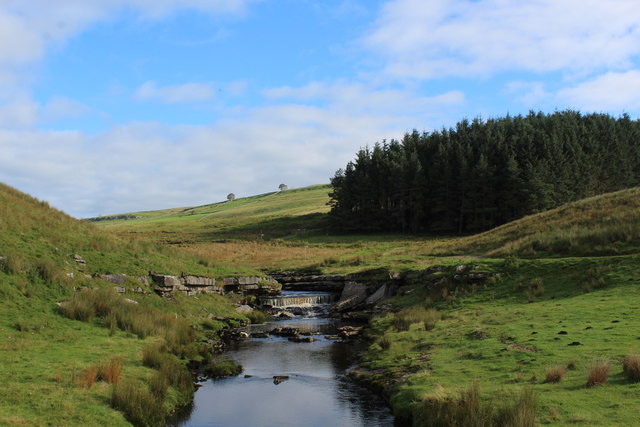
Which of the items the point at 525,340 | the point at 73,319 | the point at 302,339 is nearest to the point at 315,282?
the point at 302,339

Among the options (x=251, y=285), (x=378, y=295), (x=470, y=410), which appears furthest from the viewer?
(x=251, y=285)

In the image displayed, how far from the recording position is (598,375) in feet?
42.1

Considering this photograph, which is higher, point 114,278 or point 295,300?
point 114,278

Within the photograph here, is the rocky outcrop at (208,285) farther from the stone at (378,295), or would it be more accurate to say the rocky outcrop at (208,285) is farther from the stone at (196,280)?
the stone at (378,295)

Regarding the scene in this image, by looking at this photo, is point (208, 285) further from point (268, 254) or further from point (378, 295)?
point (268, 254)

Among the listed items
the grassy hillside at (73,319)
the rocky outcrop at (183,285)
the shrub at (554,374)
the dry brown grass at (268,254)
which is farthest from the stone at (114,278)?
the dry brown grass at (268,254)

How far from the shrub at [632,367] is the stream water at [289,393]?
6.86m

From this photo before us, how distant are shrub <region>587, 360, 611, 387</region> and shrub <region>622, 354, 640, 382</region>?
41cm

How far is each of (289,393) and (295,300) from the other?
74.4 feet

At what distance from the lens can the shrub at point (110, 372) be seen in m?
15.9

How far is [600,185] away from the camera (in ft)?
348

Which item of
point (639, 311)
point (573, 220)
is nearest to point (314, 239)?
point (573, 220)

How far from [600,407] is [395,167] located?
9365cm

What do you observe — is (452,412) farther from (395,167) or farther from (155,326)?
(395,167)
